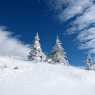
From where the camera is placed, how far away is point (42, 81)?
977 inches

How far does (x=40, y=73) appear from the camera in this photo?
27375 millimetres

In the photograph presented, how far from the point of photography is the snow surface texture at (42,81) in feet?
73.6

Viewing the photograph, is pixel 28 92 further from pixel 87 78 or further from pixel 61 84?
pixel 87 78

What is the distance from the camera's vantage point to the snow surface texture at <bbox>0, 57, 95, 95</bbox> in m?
22.4

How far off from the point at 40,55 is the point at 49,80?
52215mm

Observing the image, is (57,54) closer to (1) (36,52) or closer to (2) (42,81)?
(1) (36,52)

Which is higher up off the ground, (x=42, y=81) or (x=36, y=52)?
(x=36, y=52)

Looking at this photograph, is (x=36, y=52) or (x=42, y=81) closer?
(x=42, y=81)

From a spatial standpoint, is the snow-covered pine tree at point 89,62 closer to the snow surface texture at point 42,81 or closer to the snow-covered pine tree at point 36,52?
the snow-covered pine tree at point 36,52

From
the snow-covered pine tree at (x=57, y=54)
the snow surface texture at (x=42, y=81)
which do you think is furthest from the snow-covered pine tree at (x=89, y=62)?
the snow surface texture at (x=42, y=81)

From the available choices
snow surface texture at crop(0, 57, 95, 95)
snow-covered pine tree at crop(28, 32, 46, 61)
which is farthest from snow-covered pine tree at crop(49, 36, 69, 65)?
snow surface texture at crop(0, 57, 95, 95)

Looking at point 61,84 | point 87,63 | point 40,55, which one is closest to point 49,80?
point 61,84

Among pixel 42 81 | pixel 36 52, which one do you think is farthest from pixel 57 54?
pixel 42 81

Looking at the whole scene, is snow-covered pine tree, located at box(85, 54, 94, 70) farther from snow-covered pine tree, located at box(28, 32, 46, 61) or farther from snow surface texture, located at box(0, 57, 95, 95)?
snow surface texture, located at box(0, 57, 95, 95)
